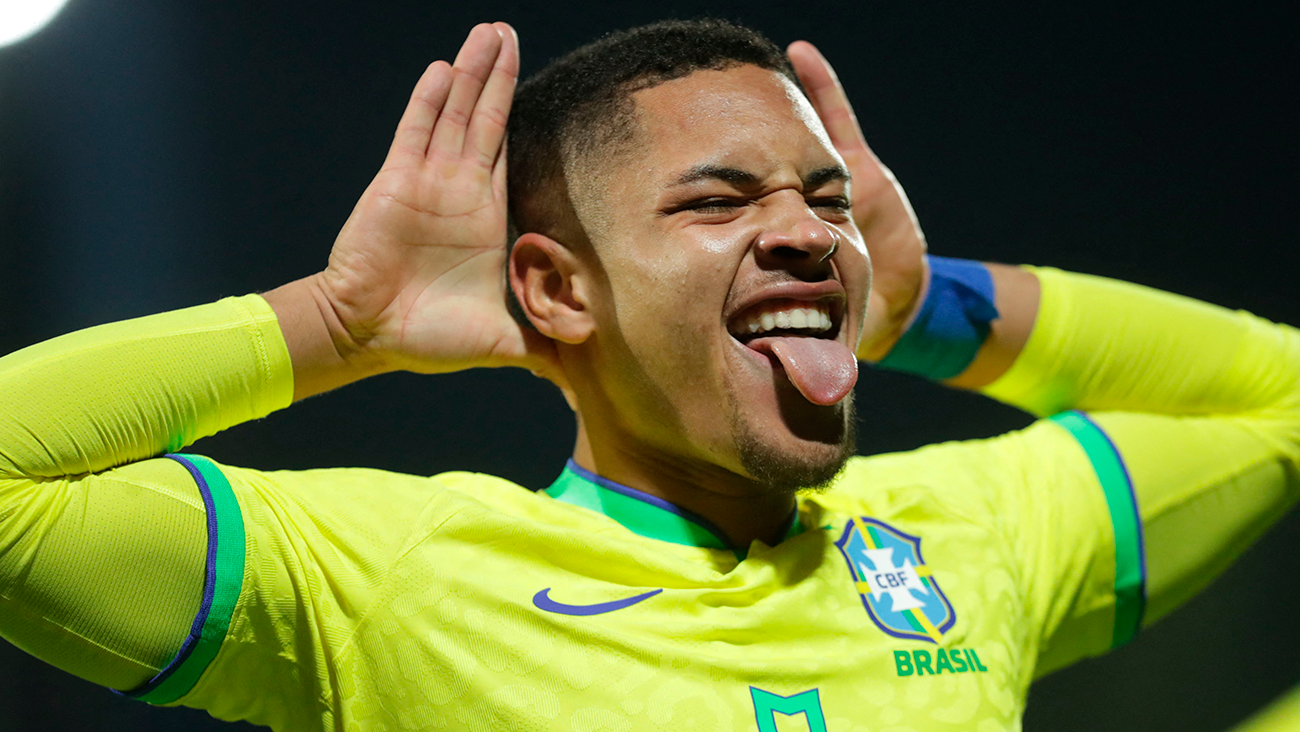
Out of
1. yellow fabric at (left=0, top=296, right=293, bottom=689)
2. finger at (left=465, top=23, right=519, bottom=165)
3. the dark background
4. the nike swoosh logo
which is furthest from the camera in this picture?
the dark background

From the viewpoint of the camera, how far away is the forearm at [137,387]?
805 mm

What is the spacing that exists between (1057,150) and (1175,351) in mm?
745

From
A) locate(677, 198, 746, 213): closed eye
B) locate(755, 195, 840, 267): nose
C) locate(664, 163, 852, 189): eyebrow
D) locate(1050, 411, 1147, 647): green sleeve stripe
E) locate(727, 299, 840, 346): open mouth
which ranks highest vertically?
locate(664, 163, 852, 189): eyebrow

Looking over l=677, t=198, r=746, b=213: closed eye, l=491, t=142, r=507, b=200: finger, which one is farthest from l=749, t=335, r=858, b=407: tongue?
l=491, t=142, r=507, b=200: finger

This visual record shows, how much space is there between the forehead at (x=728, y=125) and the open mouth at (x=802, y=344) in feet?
0.47

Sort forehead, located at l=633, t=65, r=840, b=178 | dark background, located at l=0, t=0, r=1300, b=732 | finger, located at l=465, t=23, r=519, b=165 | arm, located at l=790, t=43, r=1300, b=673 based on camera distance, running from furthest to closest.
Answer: dark background, located at l=0, t=0, r=1300, b=732 → arm, located at l=790, t=43, r=1300, b=673 → finger, located at l=465, t=23, r=519, b=165 → forehead, located at l=633, t=65, r=840, b=178

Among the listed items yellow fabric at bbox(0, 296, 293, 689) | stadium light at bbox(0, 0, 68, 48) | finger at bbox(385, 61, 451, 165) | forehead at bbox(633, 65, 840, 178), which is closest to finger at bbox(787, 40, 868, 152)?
forehead at bbox(633, 65, 840, 178)

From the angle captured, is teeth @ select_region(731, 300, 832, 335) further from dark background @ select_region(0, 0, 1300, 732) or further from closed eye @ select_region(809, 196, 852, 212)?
dark background @ select_region(0, 0, 1300, 732)

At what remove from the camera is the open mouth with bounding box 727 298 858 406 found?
95 centimetres

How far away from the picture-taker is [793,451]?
3.13ft

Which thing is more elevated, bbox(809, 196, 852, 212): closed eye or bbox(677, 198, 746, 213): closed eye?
bbox(677, 198, 746, 213): closed eye

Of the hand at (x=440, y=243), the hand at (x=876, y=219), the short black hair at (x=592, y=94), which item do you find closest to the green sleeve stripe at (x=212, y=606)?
the hand at (x=440, y=243)

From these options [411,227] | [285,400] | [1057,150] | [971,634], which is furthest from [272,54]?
[1057,150]

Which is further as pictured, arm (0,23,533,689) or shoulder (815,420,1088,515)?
shoulder (815,420,1088,515)
